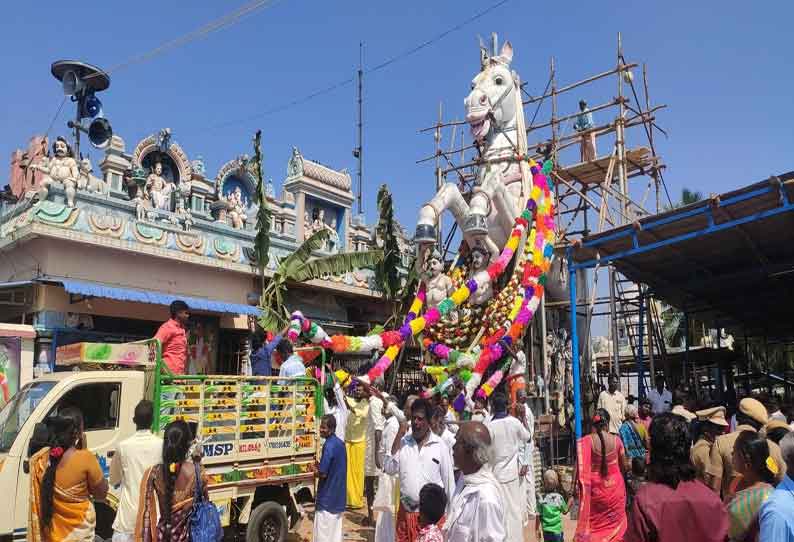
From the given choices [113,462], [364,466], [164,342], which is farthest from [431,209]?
[113,462]

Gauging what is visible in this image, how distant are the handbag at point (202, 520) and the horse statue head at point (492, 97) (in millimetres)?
10025

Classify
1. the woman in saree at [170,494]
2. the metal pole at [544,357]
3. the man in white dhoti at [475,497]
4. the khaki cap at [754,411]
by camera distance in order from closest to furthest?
the man in white dhoti at [475,497] → the woman in saree at [170,494] → the khaki cap at [754,411] → the metal pole at [544,357]

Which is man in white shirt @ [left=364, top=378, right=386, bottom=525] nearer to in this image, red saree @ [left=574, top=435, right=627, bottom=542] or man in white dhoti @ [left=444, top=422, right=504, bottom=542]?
red saree @ [left=574, top=435, right=627, bottom=542]

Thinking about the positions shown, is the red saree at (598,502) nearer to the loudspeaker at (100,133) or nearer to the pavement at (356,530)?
the pavement at (356,530)

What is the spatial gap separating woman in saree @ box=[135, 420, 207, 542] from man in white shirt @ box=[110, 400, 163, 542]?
1.80 ft

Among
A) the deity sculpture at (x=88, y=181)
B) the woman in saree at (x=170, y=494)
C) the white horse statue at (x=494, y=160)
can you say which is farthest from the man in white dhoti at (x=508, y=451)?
the deity sculpture at (x=88, y=181)

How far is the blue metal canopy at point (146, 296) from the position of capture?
35.1 ft

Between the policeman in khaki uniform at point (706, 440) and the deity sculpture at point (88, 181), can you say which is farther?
the deity sculpture at point (88, 181)

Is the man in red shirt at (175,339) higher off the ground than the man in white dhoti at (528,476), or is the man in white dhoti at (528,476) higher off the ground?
the man in red shirt at (175,339)

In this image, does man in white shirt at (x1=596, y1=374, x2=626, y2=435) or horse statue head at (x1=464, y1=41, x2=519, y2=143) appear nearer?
man in white shirt at (x1=596, y1=374, x2=626, y2=435)

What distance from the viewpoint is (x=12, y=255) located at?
37.5 ft

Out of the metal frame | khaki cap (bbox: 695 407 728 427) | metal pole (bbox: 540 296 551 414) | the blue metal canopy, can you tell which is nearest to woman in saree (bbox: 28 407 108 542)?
khaki cap (bbox: 695 407 728 427)

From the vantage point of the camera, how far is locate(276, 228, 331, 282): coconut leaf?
45.6 ft

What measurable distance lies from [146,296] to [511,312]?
614 centimetres
